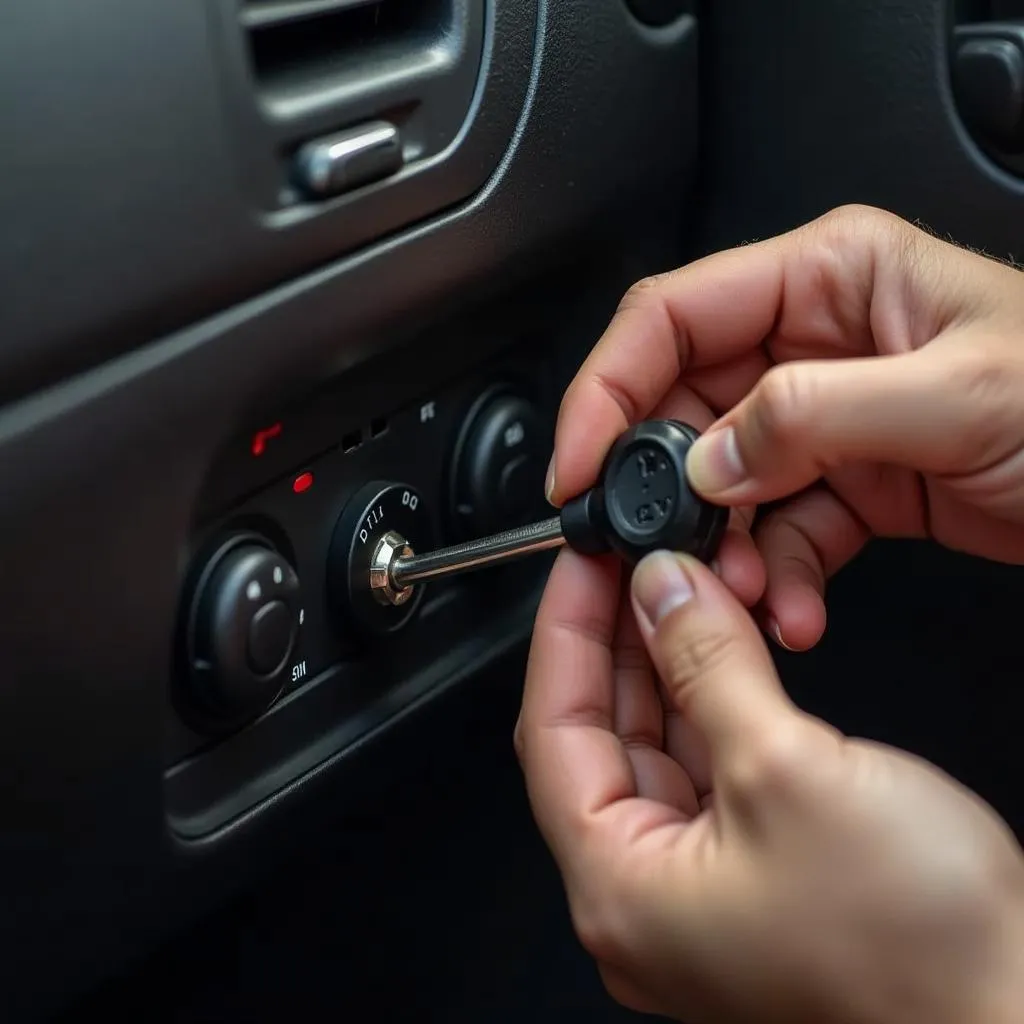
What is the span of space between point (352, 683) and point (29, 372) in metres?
0.25

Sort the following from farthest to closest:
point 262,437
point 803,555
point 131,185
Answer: point 803,555 → point 262,437 → point 131,185

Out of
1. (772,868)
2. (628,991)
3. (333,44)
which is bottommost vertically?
(628,991)

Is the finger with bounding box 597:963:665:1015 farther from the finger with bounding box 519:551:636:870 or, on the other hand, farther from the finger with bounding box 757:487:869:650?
the finger with bounding box 757:487:869:650

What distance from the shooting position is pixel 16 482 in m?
0.44

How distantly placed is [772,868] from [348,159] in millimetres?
281

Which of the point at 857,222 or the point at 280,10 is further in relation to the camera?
the point at 857,222

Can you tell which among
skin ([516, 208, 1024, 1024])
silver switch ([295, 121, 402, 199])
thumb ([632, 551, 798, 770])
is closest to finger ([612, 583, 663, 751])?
skin ([516, 208, 1024, 1024])

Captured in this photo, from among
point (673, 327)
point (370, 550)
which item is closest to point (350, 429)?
point (370, 550)

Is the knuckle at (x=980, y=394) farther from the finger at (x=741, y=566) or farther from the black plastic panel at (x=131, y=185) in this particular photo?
the black plastic panel at (x=131, y=185)

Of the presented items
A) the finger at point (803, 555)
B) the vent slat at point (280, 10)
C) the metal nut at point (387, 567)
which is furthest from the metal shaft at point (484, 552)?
the vent slat at point (280, 10)

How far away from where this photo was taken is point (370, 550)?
0.62 meters

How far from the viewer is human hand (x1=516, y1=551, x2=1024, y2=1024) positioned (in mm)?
429

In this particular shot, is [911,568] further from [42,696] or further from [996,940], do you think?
[42,696]

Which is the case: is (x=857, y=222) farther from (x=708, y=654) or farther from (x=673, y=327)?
(x=708, y=654)
